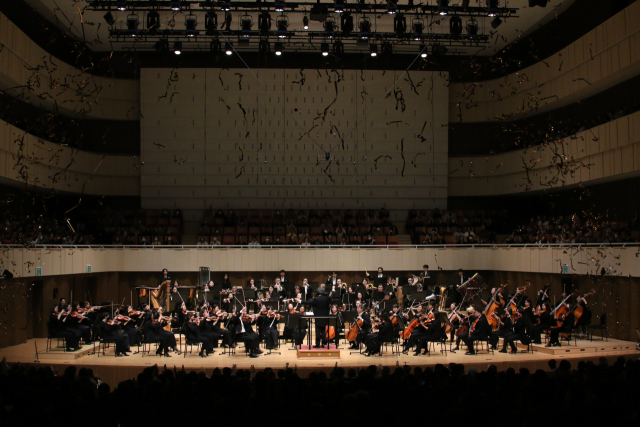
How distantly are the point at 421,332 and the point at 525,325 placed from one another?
8.09 feet

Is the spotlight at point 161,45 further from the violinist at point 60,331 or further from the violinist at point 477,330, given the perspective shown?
the violinist at point 477,330

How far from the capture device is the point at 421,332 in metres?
Result: 13.0

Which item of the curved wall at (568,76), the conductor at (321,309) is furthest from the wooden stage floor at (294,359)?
the curved wall at (568,76)

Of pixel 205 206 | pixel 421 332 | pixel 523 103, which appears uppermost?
pixel 523 103

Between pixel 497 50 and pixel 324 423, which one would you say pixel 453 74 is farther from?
pixel 324 423

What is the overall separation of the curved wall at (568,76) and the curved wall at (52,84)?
13234mm

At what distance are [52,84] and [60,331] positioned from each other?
27.4 feet

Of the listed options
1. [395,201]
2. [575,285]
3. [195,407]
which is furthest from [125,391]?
[395,201]

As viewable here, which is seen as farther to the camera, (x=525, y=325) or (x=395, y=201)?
(x=395, y=201)

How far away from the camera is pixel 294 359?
40.2 feet

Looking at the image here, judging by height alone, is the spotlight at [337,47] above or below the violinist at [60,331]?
above

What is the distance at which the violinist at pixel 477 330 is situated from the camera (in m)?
12.9

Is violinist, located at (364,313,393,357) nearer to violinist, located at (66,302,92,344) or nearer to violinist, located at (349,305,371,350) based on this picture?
violinist, located at (349,305,371,350)

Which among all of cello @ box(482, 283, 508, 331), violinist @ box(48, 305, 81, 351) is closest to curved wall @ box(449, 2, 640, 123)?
cello @ box(482, 283, 508, 331)
